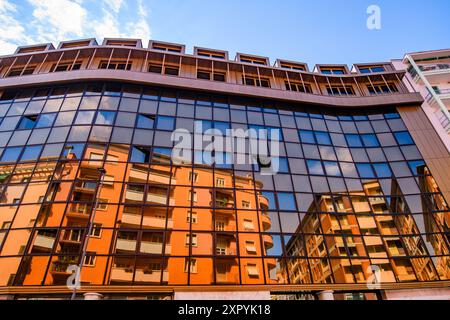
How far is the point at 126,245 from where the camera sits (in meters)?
13.0

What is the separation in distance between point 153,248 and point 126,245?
1394 millimetres

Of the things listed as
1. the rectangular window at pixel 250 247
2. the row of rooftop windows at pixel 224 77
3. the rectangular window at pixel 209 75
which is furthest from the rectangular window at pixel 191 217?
the rectangular window at pixel 209 75

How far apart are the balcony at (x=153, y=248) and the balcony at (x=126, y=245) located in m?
0.41

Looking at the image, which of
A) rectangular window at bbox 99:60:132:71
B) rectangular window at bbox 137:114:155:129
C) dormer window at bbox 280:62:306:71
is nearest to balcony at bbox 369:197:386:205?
dormer window at bbox 280:62:306:71

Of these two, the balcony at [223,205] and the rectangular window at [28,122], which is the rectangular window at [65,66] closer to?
the rectangular window at [28,122]

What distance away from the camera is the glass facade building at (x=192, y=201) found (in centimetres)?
1283

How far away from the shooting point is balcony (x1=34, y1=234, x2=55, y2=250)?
41.6 feet

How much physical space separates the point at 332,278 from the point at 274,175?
6.78 m

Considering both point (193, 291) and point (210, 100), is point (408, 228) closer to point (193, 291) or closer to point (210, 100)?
point (193, 291)

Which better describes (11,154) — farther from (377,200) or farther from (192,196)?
(377,200)

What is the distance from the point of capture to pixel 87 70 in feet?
63.3

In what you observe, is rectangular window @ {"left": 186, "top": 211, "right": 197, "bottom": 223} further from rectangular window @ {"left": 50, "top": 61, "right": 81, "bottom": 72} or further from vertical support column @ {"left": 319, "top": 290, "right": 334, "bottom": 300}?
rectangular window @ {"left": 50, "top": 61, "right": 81, "bottom": 72}

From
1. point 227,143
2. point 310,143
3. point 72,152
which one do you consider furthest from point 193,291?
point 310,143

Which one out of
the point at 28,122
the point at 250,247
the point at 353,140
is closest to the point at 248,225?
the point at 250,247
